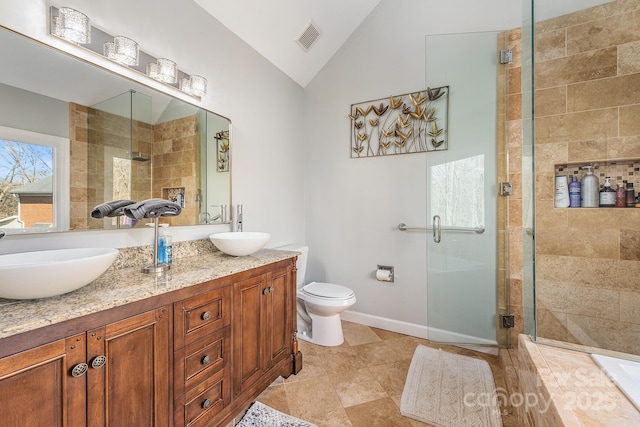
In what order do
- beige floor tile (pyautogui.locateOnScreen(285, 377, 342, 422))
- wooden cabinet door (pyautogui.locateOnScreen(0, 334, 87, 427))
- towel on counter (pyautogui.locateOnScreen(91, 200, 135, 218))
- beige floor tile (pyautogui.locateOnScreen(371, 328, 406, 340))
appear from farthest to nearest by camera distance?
1. beige floor tile (pyautogui.locateOnScreen(371, 328, 406, 340))
2. beige floor tile (pyautogui.locateOnScreen(285, 377, 342, 422))
3. towel on counter (pyautogui.locateOnScreen(91, 200, 135, 218))
4. wooden cabinet door (pyautogui.locateOnScreen(0, 334, 87, 427))

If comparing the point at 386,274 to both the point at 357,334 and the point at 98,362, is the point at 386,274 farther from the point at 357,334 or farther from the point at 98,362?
the point at 98,362

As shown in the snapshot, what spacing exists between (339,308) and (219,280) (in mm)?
1116

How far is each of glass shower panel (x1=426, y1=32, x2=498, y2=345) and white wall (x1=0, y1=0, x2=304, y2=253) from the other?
132 centimetres

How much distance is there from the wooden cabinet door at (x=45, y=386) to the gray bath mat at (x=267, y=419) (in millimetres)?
834

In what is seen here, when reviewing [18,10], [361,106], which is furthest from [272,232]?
[18,10]

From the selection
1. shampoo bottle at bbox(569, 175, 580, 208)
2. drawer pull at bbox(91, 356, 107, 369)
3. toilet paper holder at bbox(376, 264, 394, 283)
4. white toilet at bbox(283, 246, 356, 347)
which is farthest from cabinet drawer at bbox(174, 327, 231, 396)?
shampoo bottle at bbox(569, 175, 580, 208)

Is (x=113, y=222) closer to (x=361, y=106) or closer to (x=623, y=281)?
(x=361, y=106)

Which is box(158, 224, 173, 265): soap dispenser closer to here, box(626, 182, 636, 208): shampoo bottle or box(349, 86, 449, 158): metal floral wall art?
box(349, 86, 449, 158): metal floral wall art

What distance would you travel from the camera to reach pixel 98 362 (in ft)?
2.83

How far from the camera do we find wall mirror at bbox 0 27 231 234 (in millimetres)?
1088

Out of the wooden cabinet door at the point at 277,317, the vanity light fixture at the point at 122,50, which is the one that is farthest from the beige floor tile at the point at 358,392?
the vanity light fixture at the point at 122,50

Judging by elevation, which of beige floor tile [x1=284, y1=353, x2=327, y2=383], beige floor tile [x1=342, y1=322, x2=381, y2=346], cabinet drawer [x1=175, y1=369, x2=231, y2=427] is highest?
cabinet drawer [x1=175, y1=369, x2=231, y2=427]

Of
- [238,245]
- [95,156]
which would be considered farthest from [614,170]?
[95,156]

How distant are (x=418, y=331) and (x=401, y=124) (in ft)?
6.01
